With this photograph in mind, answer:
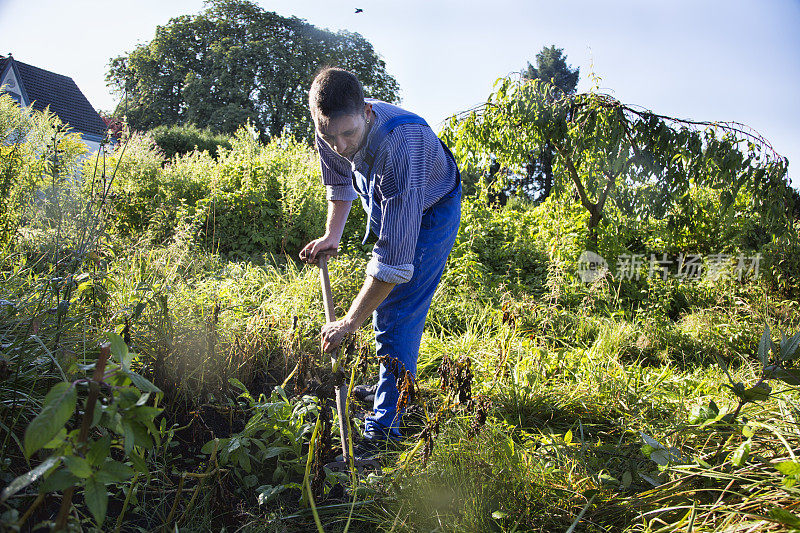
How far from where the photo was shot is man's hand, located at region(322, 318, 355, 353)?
1760mm

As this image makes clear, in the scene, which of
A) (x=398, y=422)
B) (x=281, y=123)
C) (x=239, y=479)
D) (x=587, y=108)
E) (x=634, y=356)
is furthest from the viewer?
(x=281, y=123)

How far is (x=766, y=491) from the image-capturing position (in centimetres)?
148

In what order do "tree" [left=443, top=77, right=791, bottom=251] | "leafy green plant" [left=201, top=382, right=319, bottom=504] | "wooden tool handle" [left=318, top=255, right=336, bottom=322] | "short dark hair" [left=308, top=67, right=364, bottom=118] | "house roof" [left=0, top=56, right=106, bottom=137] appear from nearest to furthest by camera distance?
"short dark hair" [left=308, top=67, right=364, bottom=118]
"leafy green plant" [left=201, top=382, right=319, bottom=504]
"wooden tool handle" [left=318, top=255, right=336, bottom=322]
"tree" [left=443, top=77, right=791, bottom=251]
"house roof" [left=0, top=56, right=106, bottom=137]

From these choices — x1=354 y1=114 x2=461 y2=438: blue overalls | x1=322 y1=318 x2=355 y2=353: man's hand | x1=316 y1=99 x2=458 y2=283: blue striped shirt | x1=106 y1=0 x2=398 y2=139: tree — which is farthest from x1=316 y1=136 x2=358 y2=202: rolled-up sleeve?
x1=106 y1=0 x2=398 y2=139: tree

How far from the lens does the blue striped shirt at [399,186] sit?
1.76m

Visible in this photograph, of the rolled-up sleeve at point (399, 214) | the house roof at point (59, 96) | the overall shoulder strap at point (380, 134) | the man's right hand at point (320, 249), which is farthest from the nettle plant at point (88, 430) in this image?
the house roof at point (59, 96)

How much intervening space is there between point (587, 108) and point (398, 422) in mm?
3951

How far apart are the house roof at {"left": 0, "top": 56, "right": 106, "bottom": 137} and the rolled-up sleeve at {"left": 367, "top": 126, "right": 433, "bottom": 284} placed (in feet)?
65.6

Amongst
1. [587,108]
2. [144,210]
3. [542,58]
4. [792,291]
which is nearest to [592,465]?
[587,108]

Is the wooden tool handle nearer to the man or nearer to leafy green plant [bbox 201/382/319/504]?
the man

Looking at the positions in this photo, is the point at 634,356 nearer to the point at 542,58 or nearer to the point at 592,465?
the point at 592,465

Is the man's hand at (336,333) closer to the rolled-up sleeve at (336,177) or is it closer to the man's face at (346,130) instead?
the man's face at (346,130)

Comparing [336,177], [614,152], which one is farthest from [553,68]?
[336,177]

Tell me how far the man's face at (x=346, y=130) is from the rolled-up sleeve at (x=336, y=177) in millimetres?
515
